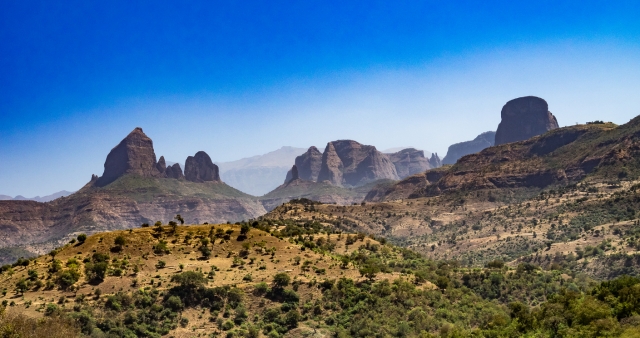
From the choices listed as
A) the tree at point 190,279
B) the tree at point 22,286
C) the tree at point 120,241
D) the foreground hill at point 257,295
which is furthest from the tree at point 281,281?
the tree at point 22,286

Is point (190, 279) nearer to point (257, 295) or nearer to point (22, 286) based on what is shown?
point (257, 295)

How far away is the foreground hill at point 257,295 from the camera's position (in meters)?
37.1

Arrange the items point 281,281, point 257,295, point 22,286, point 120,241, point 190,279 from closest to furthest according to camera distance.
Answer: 1. point 22,286
2. point 190,279
3. point 257,295
4. point 281,281
5. point 120,241

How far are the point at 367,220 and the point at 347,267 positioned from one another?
107m

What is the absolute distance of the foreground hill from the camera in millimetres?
37062

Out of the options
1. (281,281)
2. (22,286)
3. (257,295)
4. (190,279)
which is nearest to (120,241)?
(22,286)

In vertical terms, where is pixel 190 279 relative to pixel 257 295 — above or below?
above

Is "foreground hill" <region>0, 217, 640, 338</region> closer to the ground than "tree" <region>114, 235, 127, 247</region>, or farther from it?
closer to the ground

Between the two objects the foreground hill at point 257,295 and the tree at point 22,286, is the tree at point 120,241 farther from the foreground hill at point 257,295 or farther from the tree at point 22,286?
the tree at point 22,286

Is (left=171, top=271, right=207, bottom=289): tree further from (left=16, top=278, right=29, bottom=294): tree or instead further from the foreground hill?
(left=16, top=278, right=29, bottom=294): tree

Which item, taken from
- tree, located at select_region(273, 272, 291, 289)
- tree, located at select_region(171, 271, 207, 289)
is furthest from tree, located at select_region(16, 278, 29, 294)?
tree, located at select_region(273, 272, 291, 289)

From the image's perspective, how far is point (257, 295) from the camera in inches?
1950

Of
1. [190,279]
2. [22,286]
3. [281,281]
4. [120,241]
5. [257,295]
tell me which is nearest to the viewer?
[22,286]

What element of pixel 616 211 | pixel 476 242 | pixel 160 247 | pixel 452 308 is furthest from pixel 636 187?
pixel 160 247
